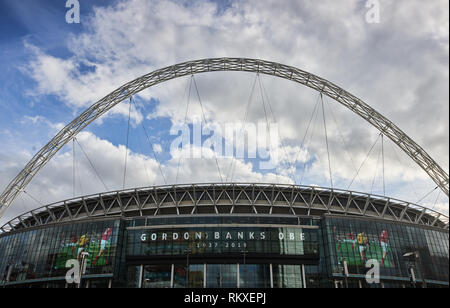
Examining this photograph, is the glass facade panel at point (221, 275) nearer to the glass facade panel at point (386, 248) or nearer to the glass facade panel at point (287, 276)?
the glass facade panel at point (287, 276)

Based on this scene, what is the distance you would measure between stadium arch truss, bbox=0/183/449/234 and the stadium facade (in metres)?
0.76

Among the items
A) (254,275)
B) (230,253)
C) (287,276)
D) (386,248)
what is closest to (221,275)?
(230,253)

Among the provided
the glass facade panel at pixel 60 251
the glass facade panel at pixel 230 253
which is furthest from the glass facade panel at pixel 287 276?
the glass facade panel at pixel 60 251

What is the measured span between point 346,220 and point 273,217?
14.3 metres

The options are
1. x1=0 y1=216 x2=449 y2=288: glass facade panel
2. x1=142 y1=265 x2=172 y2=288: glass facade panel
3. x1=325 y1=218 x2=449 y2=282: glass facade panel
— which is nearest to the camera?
x1=142 y1=265 x2=172 y2=288: glass facade panel

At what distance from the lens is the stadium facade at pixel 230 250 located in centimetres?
5775

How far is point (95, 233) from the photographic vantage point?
62562 mm

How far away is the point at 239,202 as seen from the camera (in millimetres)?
71938

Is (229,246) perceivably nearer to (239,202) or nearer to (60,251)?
(239,202)

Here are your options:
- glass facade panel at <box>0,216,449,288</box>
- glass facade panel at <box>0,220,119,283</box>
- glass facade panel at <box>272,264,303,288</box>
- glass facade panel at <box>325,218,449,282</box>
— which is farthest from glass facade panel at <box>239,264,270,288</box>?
glass facade panel at <box>0,220,119,283</box>

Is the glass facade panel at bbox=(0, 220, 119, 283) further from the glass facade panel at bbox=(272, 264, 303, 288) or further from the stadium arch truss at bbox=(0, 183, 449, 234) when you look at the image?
the glass facade panel at bbox=(272, 264, 303, 288)

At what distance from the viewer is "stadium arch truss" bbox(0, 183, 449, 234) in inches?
2793
